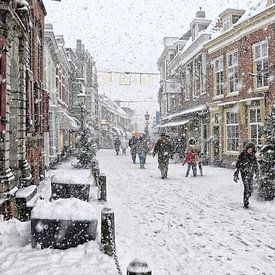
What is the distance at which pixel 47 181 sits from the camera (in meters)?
13.5

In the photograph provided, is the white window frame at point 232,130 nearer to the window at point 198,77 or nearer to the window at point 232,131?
the window at point 232,131

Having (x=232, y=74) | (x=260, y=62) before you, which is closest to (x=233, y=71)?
(x=232, y=74)

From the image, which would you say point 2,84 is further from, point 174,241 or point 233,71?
point 233,71

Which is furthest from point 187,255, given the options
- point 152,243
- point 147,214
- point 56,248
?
point 147,214

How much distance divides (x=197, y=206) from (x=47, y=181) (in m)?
6.36

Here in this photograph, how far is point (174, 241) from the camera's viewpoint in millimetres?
6328

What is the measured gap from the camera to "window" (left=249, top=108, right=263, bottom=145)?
54.5ft

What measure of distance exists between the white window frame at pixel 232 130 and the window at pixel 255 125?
3.99 ft

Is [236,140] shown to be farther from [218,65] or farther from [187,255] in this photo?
[187,255]

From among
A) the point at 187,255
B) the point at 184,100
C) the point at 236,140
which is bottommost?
the point at 187,255

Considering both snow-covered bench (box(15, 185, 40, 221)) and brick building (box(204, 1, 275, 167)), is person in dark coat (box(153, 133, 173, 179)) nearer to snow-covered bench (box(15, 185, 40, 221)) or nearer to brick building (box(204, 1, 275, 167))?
brick building (box(204, 1, 275, 167))

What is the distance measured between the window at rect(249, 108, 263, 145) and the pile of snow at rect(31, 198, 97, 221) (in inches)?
483

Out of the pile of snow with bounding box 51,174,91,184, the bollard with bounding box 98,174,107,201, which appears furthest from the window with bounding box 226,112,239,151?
the pile of snow with bounding box 51,174,91,184

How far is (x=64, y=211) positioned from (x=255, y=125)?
1309cm
